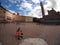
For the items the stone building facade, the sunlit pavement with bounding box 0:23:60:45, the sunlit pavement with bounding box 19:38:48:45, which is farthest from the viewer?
the stone building facade

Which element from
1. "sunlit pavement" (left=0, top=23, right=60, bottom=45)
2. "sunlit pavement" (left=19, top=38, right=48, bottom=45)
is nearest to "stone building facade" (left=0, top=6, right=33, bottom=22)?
"sunlit pavement" (left=0, top=23, right=60, bottom=45)

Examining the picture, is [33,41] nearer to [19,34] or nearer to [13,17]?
[19,34]

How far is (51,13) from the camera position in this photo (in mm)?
2861

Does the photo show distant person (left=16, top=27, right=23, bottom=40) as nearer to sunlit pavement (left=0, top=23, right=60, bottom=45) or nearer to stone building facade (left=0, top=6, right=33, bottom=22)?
sunlit pavement (left=0, top=23, right=60, bottom=45)

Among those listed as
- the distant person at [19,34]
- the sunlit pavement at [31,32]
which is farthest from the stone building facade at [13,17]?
the distant person at [19,34]

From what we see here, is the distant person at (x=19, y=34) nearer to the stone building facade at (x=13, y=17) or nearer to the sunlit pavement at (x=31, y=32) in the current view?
the sunlit pavement at (x=31, y=32)

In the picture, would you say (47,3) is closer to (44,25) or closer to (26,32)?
(44,25)

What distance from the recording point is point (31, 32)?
2.86m

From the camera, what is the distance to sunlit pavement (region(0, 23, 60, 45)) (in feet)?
8.86

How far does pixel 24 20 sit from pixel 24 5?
28 cm

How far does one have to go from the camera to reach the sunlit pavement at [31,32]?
8.86ft

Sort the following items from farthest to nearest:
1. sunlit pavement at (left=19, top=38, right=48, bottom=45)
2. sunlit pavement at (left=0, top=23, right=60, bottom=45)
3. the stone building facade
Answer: the stone building facade → sunlit pavement at (left=0, top=23, right=60, bottom=45) → sunlit pavement at (left=19, top=38, right=48, bottom=45)

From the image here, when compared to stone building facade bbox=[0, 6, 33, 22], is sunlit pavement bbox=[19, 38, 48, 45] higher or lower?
lower

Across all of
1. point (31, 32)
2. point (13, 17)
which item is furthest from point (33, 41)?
point (13, 17)
